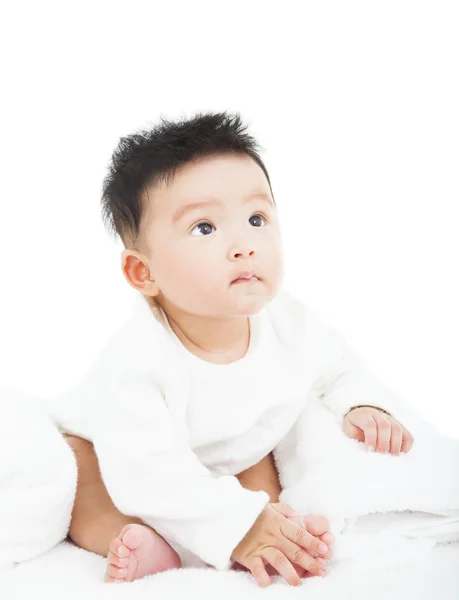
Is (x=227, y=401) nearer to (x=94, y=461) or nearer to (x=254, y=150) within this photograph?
(x=94, y=461)

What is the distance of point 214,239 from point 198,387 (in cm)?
29

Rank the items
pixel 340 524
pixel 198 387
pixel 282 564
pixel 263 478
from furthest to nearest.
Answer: pixel 263 478 < pixel 198 387 < pixel 340 524 < pixel 282 564

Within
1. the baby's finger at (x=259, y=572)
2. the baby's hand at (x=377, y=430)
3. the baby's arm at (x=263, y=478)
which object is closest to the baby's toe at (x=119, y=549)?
the baby's finger at (x=259, y=572)

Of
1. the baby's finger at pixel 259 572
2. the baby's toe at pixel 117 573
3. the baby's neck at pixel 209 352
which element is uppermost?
the baby's neck at pixel 209 352

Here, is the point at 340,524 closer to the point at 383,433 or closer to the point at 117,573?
the point at 383,433

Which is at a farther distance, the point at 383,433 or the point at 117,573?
the point at 383,433

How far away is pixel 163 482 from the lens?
4.73 ft

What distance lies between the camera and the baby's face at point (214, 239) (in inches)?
58.9

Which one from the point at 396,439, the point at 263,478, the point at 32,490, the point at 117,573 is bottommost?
the point at 117,573

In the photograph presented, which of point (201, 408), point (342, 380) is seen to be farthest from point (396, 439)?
point (201, 408)

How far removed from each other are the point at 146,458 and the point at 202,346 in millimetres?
285

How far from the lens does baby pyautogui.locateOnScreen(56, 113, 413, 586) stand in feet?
4.58

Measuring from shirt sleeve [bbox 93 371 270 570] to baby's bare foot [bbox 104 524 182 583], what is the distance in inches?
1.8

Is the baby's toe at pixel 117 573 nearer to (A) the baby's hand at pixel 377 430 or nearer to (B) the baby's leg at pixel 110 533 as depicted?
(B) the baby's leg at pixel 110 533
